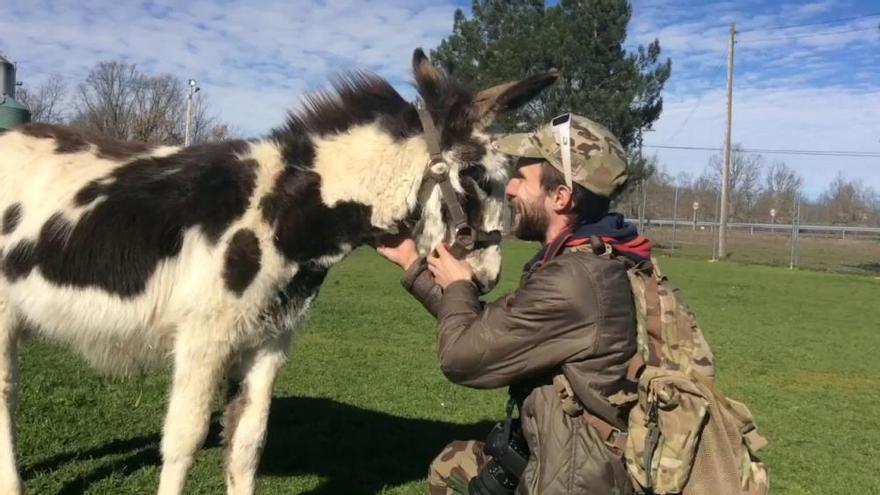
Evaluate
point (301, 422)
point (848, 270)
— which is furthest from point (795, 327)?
point (848, 270)

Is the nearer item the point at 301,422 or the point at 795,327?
the point at 301,422

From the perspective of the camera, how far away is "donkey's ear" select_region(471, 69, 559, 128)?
11.3ft

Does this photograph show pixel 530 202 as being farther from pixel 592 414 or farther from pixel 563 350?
pixel 592 414

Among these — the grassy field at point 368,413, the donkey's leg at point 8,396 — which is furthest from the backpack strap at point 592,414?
the donkey's leg at point 8,396

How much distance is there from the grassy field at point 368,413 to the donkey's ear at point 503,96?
2.68m

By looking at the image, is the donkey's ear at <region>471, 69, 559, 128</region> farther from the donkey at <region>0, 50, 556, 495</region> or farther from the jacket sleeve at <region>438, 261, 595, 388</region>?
the jacket sleeve at <region>438, 261, 595, 388</region>

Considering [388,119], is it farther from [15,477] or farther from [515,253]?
[515,253]

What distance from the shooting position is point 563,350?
2.72 m

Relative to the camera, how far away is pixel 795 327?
14133 millimetres

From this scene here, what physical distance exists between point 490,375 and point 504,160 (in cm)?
114

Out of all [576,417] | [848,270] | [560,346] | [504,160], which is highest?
[504,160]

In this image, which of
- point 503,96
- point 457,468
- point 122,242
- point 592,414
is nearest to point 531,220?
point 503,96

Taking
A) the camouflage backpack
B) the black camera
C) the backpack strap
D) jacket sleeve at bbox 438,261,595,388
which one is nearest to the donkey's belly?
jacket sleeve at bbox 438,261,595,388

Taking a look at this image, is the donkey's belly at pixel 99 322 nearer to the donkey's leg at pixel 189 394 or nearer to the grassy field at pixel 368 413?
the donkey's leg at pixel 189 394
